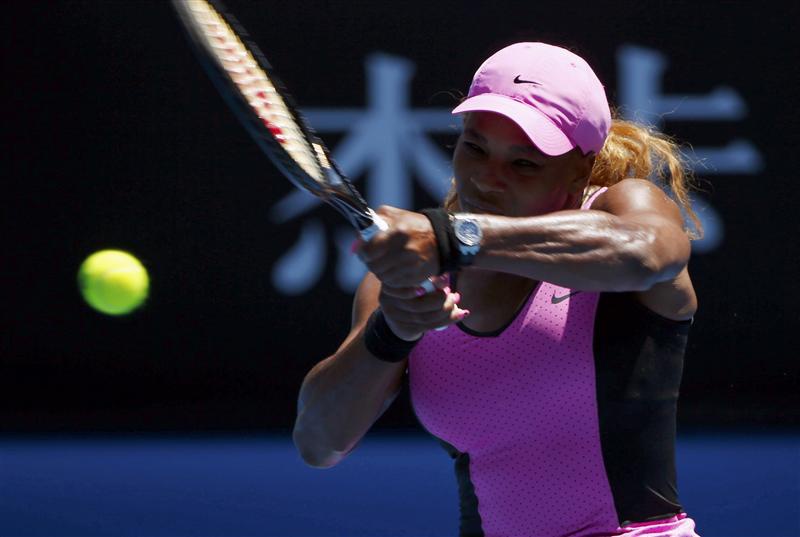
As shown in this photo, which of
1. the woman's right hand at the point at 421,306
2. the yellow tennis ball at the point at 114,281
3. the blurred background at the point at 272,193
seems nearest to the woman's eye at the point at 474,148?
the woman's right hand at the point at 421,306

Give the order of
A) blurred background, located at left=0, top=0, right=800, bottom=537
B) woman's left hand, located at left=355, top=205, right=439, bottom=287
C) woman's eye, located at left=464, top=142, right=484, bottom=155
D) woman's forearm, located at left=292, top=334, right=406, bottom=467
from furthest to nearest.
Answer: blurred background, located at left=0, top=0, right=800, bottom=537
woman's forearm, located at left=292, top=334, right=406, bottom=467
woman's eye, located at left=464, top=142, right=484, bottom=155
woman's left hand, located at left=355, top=205, right=439, bottom=287

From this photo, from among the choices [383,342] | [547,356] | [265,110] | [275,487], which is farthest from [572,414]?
[275,487]

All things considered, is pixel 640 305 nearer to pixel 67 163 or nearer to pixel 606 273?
pixel 606 273

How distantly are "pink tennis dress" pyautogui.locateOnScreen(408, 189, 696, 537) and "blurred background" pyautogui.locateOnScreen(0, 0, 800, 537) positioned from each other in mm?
2997

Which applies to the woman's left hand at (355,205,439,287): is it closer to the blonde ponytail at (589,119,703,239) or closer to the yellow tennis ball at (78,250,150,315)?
the blonde ponytail at (589,119,703,239)

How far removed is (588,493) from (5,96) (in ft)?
13.0

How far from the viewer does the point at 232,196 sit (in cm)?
548

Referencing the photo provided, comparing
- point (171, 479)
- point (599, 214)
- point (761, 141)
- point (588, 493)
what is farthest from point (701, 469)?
point (599, 214)

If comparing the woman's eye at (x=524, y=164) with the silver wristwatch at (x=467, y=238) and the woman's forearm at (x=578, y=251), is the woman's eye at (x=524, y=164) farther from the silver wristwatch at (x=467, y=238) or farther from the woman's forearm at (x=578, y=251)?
the silver wristwatch at (x=467, y=238)

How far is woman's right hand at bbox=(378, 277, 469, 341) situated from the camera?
6.27 ft

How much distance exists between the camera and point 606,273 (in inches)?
72.2

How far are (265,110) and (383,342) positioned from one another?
0.46 meters

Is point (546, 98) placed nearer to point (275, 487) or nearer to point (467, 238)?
point (467, 238)

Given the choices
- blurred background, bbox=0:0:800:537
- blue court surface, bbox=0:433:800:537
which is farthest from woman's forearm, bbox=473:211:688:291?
blurred background, bbox=0:0:800:537
